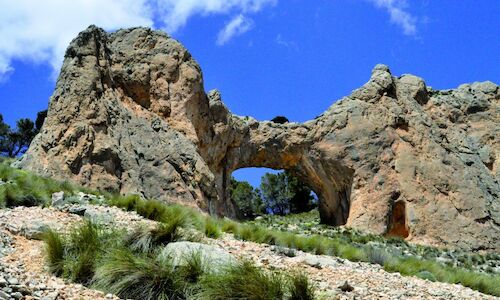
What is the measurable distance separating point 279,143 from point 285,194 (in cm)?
2457

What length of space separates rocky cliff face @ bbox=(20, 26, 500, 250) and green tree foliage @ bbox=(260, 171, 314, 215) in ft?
70.9

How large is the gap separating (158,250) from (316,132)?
62.3 feet

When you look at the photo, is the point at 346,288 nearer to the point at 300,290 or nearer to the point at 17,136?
the point at 300,290

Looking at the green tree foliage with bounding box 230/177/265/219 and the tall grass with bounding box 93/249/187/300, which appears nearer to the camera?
the tall grass with bounding box 93/249/187/300

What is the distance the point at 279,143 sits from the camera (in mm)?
28141

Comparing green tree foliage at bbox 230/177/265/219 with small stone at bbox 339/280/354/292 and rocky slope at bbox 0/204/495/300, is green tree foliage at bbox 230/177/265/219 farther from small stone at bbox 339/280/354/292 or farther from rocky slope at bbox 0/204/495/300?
small stone at bbox 339/280/354/292

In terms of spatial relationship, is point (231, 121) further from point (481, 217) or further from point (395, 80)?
point (481, 217)

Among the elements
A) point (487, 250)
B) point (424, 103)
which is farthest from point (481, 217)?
point (424, 103)

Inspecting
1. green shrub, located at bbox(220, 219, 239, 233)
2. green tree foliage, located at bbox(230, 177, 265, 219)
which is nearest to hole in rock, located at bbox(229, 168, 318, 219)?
green tree foliage, located at bbox(230, 177, 265, 219)

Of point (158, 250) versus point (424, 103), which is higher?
point (424, 103)

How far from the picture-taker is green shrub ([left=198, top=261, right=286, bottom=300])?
793cm

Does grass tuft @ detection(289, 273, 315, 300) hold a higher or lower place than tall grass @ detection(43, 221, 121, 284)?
lower

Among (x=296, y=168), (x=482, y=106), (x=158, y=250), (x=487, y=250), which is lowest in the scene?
(x=158, y=250)

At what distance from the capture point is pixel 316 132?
27.9 m
